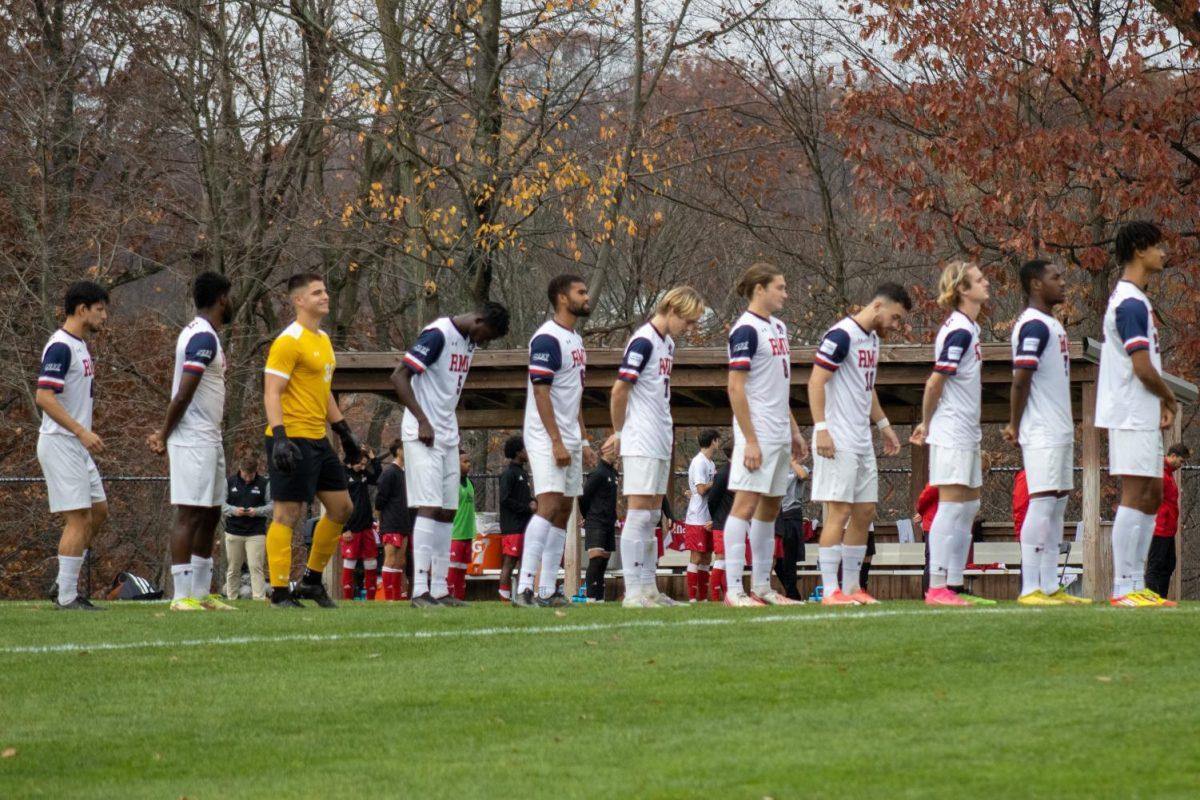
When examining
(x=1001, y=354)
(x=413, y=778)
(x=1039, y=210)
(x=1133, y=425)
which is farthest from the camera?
(x=1039, y=210)

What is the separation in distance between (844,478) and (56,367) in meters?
5.52

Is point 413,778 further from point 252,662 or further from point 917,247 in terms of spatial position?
point 917,247

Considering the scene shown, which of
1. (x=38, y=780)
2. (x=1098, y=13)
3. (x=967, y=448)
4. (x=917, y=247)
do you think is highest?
(x=1098, y=13)

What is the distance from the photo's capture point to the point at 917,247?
2264cm

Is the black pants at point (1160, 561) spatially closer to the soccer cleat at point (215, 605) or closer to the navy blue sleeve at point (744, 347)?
the navy blue sleeve at point (744, 347)

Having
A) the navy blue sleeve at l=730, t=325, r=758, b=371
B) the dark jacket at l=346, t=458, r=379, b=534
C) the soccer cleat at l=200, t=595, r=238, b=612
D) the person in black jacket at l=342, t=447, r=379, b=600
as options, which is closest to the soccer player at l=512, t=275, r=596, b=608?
the navy blue sleeve at l=730, t=325, r=758, b=371

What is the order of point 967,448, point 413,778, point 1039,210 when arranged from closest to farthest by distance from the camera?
1. point 413,778
2. point 967,448
3. point 1039,210

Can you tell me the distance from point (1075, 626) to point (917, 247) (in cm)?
1411

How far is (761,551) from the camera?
1215cm

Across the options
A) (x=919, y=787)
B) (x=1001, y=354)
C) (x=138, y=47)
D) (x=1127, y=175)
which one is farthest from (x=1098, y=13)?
(x=919, y=787)

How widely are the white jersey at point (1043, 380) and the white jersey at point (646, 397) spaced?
2.41m

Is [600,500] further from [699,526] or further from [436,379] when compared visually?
[436,379]

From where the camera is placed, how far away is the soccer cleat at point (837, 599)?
38.2ft

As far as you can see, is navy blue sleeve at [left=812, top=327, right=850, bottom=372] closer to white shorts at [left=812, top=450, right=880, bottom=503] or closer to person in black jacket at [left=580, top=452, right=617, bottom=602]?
white shorts at [left=812, top=450, right=880, bottom=503]
